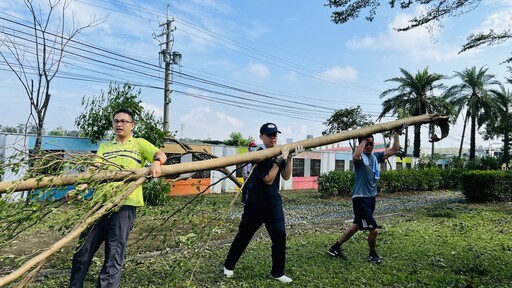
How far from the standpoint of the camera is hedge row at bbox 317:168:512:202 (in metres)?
14.7

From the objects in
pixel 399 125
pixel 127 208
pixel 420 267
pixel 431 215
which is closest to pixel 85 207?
pixel 127 208

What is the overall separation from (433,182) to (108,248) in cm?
2190

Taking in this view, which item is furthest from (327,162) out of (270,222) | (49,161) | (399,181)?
(49,161)

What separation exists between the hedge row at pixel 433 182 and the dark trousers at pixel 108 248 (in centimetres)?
1390

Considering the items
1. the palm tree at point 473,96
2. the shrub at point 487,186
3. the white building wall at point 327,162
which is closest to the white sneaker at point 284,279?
the shrub at point 487,186

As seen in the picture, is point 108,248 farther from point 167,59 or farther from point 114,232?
point 167,59

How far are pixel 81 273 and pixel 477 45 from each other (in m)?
7.66

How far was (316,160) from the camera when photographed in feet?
79.8

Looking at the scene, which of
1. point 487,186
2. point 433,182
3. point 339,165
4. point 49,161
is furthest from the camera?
point 339,165

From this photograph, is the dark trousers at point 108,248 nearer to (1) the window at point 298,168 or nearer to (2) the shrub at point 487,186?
(2) the shrub at point 487,186

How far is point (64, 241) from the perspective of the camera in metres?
2.26

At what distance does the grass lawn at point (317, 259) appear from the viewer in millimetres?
4351

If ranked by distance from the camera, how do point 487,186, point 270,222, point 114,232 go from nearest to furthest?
point 114,232, point 270,222, point 487,186

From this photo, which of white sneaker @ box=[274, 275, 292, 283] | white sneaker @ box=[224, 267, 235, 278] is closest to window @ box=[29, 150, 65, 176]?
white sneaker @ box=[224, 267, 235, 278]
